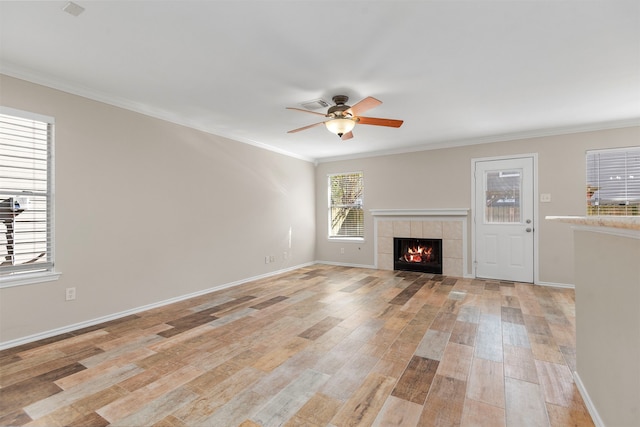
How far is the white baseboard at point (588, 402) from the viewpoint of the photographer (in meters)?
1.57

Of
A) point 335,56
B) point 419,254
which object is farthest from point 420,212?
point 335,56

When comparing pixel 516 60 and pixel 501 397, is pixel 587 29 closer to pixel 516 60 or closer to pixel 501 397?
pixel 516 60

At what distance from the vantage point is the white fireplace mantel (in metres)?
5.37

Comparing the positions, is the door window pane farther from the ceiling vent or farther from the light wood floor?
the ceiling vent

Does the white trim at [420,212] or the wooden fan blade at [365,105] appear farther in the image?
the white trim at [420,212]

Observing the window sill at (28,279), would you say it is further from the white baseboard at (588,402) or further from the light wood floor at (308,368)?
the white baseboard at (588,402)

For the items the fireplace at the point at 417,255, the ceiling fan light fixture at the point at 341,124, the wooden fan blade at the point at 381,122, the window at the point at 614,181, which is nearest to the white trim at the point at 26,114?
the ceiling fan light fixture at the point at 341,124

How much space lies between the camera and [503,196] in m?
5.10

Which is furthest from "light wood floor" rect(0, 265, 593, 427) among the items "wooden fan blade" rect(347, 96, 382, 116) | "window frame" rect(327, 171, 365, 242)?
"window frame" rect(327, 171, 365, 242)

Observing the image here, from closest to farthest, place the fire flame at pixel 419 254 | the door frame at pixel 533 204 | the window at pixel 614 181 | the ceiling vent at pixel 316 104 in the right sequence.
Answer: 1. the ceiling vent at pixel 316 104
2. the window at pixel 614 181
3. the door frame at pixel 533 204
4. the fire flame at pixel 419 254

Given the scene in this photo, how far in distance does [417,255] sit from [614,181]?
3.16 meters

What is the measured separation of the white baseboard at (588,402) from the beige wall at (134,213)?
417 cm

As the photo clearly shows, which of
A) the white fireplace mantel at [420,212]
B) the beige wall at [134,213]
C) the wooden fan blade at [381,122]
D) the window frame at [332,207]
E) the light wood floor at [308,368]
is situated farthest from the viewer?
the window frame at [332,207]

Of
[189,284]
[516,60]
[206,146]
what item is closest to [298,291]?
[189,284]
